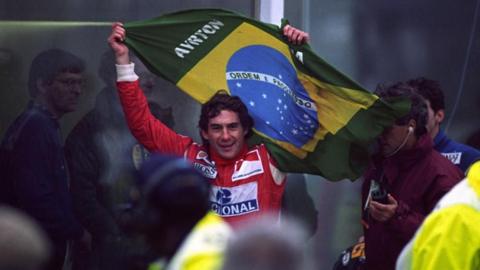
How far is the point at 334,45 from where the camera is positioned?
902 centimetres

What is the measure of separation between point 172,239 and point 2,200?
343 cm

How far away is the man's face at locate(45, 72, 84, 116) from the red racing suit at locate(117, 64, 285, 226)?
95cm

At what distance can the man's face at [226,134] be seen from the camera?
23.2 feet

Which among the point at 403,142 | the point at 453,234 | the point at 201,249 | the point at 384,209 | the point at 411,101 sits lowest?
the point at 384,209

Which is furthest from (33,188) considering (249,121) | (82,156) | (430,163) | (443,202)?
(443,202)

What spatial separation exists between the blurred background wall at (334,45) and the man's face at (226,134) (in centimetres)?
134

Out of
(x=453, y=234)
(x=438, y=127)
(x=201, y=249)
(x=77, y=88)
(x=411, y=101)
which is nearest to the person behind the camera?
(x=201, y=249)

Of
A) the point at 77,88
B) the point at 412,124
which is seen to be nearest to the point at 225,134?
A: the point at 412,124

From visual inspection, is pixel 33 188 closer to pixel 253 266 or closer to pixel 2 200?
pixel 2 200

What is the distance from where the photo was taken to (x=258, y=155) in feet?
23.6

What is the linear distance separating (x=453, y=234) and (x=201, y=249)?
1.10 m

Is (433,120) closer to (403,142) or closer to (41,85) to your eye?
(403,142)

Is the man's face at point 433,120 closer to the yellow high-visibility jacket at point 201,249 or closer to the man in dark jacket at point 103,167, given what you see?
the man in dark jacket at point 103,167

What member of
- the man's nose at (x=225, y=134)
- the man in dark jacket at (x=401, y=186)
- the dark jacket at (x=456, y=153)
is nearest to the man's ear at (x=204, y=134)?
the man's nose at (x=225, y=134)
